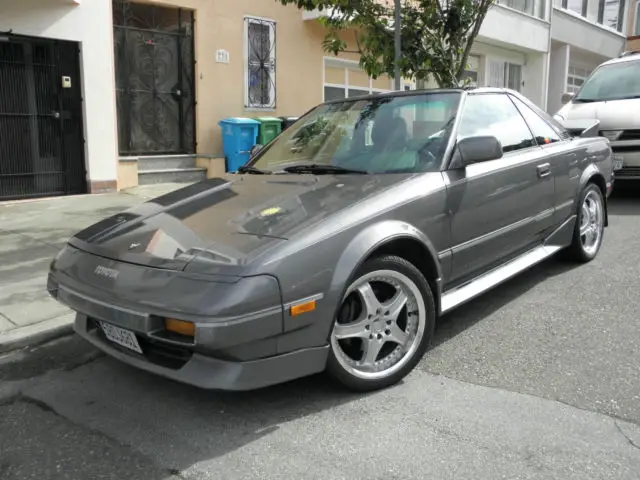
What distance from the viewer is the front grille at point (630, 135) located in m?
7.92

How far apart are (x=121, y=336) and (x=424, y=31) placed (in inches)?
215

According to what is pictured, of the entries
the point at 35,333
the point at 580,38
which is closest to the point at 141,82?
the point at 35,333

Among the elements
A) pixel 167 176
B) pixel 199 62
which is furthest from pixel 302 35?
pixel 167 176

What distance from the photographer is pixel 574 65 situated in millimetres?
23250

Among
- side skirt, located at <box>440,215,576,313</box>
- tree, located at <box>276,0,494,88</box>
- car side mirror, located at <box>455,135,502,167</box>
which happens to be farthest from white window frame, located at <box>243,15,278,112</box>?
car side mirror, located at <box>455,135,502,167</box>

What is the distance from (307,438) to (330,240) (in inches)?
36.1

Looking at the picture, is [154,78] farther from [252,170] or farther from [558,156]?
[558,156]

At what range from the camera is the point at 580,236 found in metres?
5.27

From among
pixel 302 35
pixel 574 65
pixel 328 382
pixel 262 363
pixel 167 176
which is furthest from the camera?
pixel 574 65

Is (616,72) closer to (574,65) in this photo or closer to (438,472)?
(438,472)

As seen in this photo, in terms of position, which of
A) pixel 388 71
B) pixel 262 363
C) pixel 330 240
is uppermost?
pixel 388 71

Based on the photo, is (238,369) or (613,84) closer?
(238,369)

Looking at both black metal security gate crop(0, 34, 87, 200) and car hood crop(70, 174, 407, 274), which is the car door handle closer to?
car hood crop(70, 174, 407, 274)

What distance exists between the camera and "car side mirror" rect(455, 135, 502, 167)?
3.69 m
